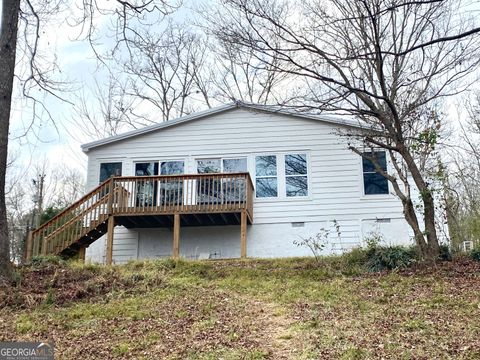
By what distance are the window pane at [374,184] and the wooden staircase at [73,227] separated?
7.09 meters

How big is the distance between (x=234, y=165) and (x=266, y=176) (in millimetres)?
1036

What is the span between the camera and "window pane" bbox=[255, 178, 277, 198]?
1394 cm

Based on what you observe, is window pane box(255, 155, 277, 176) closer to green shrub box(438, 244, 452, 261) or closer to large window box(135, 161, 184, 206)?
large window box(135, 161, 184, 206)

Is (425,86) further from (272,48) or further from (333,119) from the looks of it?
(272,48)

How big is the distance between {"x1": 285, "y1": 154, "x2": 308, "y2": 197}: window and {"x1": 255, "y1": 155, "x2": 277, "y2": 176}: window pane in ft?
1.28

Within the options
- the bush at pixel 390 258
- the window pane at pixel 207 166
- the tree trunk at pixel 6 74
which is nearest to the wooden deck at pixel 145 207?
the window pane at pixel 207 166

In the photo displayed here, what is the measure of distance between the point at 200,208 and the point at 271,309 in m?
5.87

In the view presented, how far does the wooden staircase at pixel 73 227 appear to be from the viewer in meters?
12.2

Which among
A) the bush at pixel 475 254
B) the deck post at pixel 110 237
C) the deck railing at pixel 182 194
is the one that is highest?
the deck railing at pixel 182 194

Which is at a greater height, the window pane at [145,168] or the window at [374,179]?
the window pane at [145,168]

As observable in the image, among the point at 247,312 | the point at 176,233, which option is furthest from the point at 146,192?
the point at 247,312

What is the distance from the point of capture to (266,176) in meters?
14.1

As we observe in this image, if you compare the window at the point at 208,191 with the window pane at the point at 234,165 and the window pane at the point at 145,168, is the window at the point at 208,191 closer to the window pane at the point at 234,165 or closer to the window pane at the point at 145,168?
the window pane at the point at 234,165

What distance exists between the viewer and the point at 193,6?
33.1 feet
